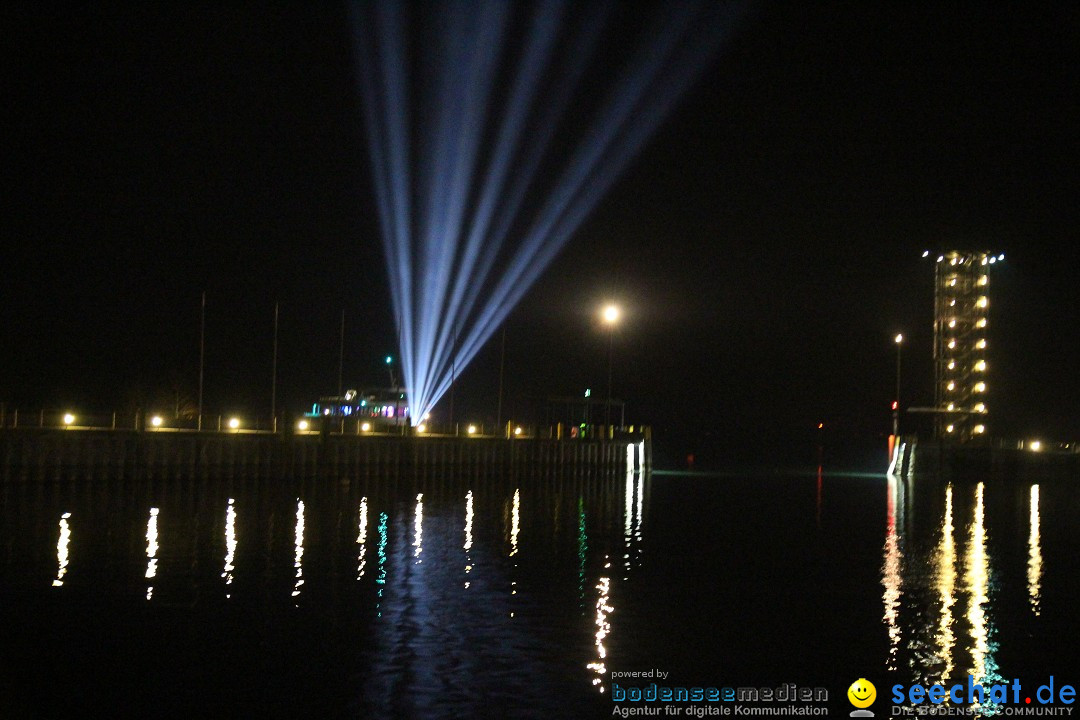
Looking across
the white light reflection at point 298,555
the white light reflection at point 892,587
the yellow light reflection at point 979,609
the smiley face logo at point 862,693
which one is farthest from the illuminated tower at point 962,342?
the smiley face logo at point 862,693

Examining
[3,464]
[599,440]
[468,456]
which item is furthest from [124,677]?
[599,440]

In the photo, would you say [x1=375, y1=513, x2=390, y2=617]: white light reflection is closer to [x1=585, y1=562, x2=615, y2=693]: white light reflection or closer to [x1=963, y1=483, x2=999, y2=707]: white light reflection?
[x1=585, y1=562, x2=615, y2=693]: white light reflection

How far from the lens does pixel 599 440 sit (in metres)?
70.3

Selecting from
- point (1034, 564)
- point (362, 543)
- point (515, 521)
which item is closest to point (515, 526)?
point (515, 521)

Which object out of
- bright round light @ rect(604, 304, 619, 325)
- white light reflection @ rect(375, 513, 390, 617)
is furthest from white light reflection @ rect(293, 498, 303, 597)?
bright round light @ rect(604, 304, 619, 325)

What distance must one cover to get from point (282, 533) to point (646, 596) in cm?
1218

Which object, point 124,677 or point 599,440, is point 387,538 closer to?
point 124,677

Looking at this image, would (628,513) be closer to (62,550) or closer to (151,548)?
(151,548)

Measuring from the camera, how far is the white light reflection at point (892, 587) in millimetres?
16812

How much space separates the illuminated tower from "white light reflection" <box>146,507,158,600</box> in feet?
248

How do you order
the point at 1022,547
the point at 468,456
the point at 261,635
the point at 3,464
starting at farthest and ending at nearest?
the point at 468,456 → the point at 3,464 → the point at 1022,547 → the point at 261,635

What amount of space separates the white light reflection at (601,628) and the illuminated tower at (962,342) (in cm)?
7734

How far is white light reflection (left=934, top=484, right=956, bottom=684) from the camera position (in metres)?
16.0

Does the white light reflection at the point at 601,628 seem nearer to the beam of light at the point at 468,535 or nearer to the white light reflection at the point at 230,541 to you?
the beam of light at the point at 468,535
